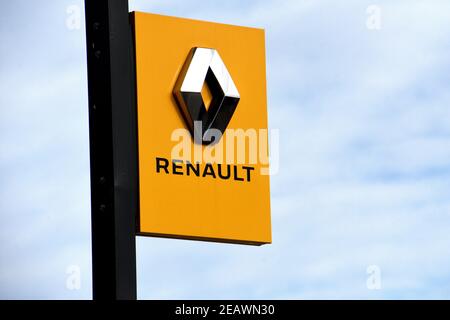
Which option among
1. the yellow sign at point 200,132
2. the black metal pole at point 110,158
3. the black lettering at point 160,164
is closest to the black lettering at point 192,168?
the yellow sign at point 200,132

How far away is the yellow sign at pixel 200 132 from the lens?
8.67 m

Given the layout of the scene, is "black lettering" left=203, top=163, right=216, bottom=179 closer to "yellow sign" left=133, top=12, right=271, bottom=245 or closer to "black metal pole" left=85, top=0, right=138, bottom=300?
"yellow sign" left=133, top=12, right=271, bottom=245

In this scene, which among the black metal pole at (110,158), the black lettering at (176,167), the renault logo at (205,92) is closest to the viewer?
the black metal pole at (110,158)

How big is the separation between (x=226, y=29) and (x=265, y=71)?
0.75 m

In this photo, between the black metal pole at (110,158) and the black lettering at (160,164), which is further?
the black lettering at (160,164)

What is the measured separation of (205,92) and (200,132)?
0.63 meters

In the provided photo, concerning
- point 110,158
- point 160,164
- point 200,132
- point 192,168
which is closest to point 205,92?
point 200,132

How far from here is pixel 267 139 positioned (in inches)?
381

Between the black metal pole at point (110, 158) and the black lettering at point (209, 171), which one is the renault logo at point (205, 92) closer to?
the black lettering at point (209, 171)

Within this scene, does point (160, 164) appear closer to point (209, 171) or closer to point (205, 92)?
point (209, 171)

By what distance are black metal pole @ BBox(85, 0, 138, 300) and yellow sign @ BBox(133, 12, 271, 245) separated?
3.91 ft
